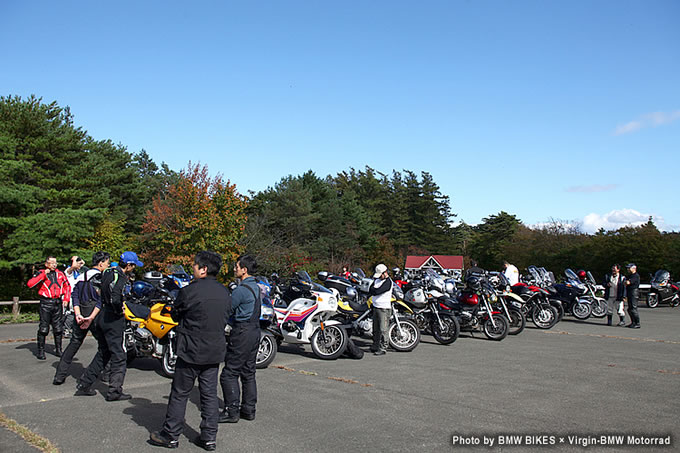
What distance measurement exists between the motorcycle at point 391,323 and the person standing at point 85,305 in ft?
15.1

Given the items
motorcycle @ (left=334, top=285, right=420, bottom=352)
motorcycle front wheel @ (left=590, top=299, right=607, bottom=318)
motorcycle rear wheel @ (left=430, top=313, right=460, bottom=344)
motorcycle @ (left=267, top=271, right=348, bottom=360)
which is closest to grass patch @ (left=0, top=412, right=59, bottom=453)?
motorcycle @ (left=267, top=271, right=348, bottom=360)

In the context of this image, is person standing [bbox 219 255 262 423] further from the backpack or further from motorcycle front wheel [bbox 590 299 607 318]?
motorcycle front wheel [bbox 590 299 607 318]

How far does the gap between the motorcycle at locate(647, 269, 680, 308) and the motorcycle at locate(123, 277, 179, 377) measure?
2086cm

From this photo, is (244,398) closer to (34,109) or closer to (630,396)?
(630,396)

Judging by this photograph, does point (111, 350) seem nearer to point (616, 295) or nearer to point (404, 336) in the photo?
point (404, 336)

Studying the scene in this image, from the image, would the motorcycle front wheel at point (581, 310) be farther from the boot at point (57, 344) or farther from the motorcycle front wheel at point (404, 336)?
the boot at point (57, 344)

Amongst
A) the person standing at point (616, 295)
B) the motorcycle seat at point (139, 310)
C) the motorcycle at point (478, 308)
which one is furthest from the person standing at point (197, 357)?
the person standing at point (616, 295)

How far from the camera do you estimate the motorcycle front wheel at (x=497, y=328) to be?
1184 centimetres

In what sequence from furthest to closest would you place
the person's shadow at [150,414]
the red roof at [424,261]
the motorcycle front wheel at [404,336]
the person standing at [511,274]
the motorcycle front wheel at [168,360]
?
the red roof at [424,261] < the person standing at [511,274] < the motorcycle front wheel at [404,336] < the motorcycle front wheel at [168,360] < the person's shadow at [150,414]

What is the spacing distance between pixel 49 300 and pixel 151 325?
3629 mm

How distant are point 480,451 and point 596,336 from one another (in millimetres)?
9683

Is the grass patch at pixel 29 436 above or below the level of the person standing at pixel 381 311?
below

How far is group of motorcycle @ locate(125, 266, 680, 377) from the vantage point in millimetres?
8133

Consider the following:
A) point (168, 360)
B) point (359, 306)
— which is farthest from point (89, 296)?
point (359, 306)
